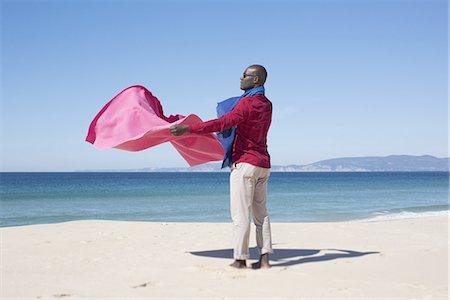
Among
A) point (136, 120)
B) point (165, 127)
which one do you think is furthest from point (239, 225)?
point (136, 120)

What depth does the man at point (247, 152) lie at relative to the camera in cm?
531

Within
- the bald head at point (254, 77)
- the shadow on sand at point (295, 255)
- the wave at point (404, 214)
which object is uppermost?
the bald head at point (254, 77)

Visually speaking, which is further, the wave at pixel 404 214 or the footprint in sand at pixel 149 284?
the wave at pixel 404 214

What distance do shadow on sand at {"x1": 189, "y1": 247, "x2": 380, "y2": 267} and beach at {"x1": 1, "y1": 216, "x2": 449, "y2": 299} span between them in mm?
12

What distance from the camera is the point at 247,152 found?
5.39m

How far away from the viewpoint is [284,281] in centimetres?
490

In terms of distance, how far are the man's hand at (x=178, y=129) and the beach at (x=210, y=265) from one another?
1.44m

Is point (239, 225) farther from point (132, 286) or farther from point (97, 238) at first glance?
point (97, 238)

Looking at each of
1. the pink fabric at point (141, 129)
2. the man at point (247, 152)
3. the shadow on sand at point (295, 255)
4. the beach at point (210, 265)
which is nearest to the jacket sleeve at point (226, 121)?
the man at point (247, 152)

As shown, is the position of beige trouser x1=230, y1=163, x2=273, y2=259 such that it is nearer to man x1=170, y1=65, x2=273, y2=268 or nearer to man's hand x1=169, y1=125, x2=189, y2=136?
man x1=170, y1=65, x2=273, y2=268

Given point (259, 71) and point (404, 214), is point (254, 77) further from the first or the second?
point (404, 214)

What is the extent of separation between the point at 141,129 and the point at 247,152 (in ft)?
4.25

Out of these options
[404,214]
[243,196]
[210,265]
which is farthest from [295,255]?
[404,214]

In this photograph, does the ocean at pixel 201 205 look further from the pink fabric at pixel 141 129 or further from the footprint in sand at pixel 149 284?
the footprint in sand at pixel 149 284
